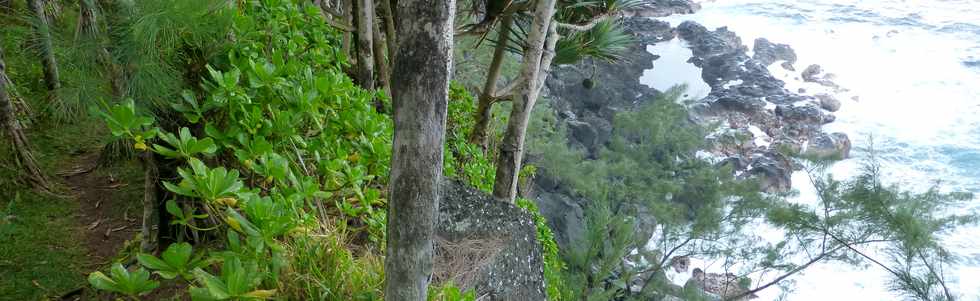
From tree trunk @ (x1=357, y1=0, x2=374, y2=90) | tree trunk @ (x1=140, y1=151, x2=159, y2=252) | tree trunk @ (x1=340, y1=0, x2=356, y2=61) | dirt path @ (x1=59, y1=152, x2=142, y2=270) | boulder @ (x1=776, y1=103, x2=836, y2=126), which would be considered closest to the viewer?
tree trunk @ (x1=140, y1=151, x2=159, y2=252)

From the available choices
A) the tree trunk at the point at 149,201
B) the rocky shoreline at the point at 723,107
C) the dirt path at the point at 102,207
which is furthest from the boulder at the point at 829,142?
the tree trunk at the point at 149,201

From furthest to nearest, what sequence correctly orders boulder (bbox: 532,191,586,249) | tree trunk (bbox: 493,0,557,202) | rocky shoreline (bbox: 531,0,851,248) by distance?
rocky shoreline (bbox: 531,0,851,248) < boulder (bbox: 532,191,586,249) < tree trunk (bbox: 493,0,557,202)

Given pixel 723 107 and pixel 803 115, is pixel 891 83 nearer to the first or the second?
pixel 803 115

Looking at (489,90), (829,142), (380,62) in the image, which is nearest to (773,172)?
(829,142)

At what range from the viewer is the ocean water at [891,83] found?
1132cm

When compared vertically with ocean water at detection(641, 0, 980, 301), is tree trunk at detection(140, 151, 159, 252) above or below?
above

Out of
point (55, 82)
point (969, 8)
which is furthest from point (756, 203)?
point (969, 8)

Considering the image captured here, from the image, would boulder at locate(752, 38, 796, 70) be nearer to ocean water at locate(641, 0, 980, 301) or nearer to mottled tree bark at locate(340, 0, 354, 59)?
ocean water at locate(641, 0, 980, 301)

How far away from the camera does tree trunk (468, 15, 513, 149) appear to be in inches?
165

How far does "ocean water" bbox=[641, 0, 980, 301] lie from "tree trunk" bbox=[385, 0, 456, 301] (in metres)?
10.3

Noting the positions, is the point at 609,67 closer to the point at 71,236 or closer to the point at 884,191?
the point at 884,191

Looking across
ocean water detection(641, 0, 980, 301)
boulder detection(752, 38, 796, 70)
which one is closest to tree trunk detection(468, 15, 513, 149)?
ocean water detection(641, 0, 980, 301)

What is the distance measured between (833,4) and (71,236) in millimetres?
24594

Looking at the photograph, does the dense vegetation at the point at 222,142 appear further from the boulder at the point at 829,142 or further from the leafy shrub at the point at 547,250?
the boulder at the point at 829,142
